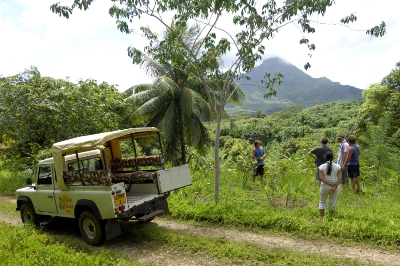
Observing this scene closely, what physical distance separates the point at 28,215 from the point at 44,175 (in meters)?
1.60

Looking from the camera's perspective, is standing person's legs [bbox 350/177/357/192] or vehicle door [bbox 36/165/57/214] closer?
vehicle door [bbox 36/165/57/214]

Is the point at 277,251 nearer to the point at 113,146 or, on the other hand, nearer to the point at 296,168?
the point at 113,146

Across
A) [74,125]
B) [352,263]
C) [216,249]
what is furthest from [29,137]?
[352,263]

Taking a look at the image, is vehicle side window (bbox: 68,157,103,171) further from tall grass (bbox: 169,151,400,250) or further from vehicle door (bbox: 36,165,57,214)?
tall grass (bbox: 169,151,400,250)

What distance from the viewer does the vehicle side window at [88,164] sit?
24.6ft

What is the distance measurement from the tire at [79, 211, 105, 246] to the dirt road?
0.30m

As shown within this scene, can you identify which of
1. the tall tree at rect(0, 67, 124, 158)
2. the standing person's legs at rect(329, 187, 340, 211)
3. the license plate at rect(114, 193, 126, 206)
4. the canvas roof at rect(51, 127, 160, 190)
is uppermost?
the tall tree at rect(0, 67, 124, 158)

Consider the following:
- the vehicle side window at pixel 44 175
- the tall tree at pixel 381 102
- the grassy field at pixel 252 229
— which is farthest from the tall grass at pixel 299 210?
the tall tree at pixel 381 102

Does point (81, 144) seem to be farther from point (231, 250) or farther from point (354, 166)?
point (354, 166)

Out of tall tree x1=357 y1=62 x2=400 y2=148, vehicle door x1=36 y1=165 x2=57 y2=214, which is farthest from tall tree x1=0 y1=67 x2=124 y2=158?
tall tree x1=357 y1=62 x2=400 y2=148

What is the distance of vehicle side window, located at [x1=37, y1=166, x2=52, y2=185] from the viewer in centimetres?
732

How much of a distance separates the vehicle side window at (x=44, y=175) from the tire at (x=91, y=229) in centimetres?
146

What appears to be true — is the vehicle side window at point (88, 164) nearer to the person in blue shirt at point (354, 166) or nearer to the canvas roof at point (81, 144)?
the canvas roof at point (81, 144)

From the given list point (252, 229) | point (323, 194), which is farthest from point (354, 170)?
point (252, 229)
